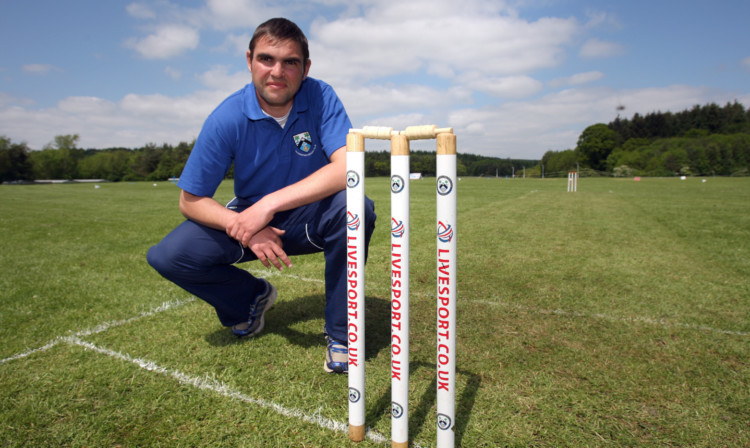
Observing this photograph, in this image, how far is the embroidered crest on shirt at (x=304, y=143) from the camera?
9.46 feet

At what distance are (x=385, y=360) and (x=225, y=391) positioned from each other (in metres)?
0.99

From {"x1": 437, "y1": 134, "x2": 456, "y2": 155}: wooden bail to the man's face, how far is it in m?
1.34

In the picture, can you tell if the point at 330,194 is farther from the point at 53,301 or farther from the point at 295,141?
the point at 53,301

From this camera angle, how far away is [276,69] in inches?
101

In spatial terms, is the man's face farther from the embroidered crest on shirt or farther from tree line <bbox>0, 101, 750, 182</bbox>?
tree line <bbox>0, 101, 750, 182</bbox>

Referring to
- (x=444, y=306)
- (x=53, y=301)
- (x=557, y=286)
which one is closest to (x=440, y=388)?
(x=444, y=306)

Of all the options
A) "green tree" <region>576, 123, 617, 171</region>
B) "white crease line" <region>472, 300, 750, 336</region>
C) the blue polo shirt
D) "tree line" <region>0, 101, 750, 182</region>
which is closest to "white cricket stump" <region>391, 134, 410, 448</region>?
the blue polo shirt

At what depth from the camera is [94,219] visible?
10.8 metres

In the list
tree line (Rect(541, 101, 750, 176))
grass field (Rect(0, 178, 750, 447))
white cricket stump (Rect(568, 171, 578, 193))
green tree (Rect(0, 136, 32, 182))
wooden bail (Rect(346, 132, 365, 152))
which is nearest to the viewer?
wooden bail (Rect(346, 132, 365, 152))

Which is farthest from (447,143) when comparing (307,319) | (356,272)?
(307,319)

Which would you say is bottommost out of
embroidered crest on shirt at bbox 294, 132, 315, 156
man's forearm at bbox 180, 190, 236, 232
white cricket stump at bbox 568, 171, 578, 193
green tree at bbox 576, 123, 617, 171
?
white cricket stump at bbox 568, 171, 578, 193

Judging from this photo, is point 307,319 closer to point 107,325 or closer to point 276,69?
point 107,325

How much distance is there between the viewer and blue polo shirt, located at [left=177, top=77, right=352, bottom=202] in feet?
8.93

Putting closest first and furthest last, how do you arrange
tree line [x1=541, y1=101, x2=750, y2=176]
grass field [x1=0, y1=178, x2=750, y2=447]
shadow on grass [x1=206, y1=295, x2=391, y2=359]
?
1. grass field [x1=0, y1=178, x2=750, y2=447]
2. shadow on grass [x1=206, y1=295, x2=391, y2=359]
3. tree line [x1=541, y1=101, x2=750, y2=176]
